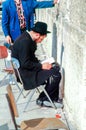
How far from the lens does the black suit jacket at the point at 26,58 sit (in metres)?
7.56

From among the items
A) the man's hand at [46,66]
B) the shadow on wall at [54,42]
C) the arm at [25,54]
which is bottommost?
the shadow on wall at [54,42]

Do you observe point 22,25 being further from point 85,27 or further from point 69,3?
point 85,27

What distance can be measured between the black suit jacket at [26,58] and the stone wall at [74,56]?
0.51 metres

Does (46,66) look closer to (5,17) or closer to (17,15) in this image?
(17,15)

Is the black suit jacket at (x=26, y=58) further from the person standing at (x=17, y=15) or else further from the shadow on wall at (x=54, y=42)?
the shadow on wall at (x=54, y=42)

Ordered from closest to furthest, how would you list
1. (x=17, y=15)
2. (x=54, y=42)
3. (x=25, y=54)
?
(x=25, y=54)
(x=17, y=15)
(x=54, y=42)

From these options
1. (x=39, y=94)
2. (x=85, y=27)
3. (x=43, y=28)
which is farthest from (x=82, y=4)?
(x=39, y=94)

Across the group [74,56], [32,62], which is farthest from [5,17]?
[74,56]

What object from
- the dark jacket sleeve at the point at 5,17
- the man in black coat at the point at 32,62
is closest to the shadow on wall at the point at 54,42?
the dark jacket sleeve at the point at 5,17

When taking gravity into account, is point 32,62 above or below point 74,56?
below

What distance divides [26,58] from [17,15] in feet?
5.28

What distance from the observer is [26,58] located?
24.8 feet

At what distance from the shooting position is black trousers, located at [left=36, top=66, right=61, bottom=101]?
7680 mm

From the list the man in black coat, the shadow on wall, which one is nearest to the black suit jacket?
the man in black coat
